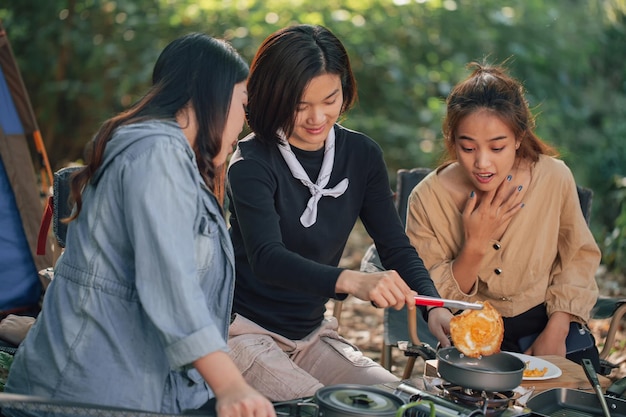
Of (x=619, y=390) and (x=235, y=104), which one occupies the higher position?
(x=235, y=104)

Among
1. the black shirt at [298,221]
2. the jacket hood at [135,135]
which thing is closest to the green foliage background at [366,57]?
the black shirt at [298,221]

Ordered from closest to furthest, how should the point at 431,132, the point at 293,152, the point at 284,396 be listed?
the point at 284,396 → the point at 293,152 → the point at 431,132

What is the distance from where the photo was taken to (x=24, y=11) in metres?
7.73

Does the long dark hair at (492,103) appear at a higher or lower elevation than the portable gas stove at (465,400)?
higher

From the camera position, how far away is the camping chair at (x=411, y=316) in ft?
11.2

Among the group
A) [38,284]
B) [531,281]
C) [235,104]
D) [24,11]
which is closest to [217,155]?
[235,104]

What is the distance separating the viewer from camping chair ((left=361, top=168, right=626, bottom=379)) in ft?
11.2


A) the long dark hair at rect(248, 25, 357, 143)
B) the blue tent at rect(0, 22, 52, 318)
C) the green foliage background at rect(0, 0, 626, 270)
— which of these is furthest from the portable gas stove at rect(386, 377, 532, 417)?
the green foliage background at rect(0, 0, 626, 270)

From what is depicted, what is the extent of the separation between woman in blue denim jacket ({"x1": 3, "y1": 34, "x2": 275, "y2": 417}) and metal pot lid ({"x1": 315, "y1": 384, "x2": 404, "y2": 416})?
13 cm

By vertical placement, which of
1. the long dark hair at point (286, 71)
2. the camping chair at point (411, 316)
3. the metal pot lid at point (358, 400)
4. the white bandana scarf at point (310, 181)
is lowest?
the camping chair at point (411, 316)

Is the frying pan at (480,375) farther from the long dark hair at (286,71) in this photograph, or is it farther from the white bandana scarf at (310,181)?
the long dark hair at (286,71)

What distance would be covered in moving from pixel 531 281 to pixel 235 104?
1.59 metres

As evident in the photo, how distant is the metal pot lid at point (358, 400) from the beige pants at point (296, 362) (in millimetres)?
601

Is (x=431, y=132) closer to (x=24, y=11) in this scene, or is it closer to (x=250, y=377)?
(x=24, y=11)
